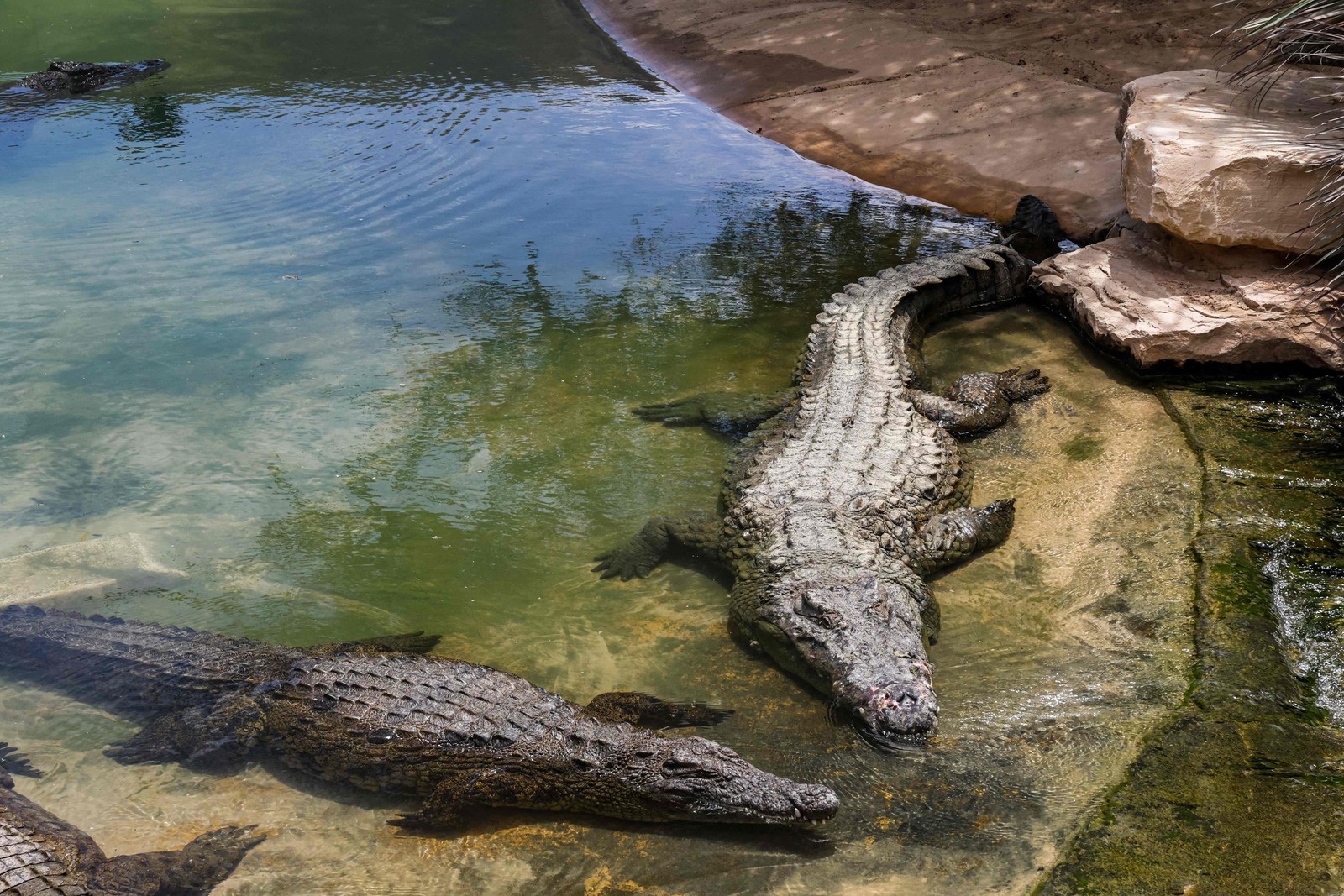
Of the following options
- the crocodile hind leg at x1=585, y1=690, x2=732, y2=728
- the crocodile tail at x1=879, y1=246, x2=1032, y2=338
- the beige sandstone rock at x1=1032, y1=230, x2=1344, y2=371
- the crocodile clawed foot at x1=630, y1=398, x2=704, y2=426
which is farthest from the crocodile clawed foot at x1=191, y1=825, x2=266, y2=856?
the beige sandstone rock at x1=1032, y1=230, x2=1344, y2=371

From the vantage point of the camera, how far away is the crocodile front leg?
5137 millimetres

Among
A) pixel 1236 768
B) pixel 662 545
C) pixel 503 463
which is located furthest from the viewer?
pixel 503 463

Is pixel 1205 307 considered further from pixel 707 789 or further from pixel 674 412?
pixel 707 789

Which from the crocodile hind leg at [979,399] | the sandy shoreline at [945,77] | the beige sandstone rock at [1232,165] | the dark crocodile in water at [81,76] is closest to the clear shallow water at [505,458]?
the crocodile hind leg at [979,399]

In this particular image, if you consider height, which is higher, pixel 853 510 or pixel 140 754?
pixel 853 510

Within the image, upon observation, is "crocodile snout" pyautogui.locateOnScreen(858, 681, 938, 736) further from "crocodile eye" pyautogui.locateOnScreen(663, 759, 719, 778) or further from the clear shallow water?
"crocodile eye" pyautogui.locateOnScreen(663, 759, 719, 778)

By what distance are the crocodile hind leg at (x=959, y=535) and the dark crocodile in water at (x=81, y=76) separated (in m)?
11.0

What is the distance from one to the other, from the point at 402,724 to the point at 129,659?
1.07 m

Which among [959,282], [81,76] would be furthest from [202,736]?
[81,76]

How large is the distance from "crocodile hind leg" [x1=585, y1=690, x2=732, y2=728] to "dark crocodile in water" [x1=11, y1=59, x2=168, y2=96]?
10.9 m

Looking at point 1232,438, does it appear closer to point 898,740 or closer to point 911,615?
point 911,615

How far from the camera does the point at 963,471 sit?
15.3ft

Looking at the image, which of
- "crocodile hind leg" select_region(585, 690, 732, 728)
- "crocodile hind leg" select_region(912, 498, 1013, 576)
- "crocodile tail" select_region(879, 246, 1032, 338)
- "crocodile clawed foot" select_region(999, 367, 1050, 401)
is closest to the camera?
"crocodile hind leg" select_region(585, 690, 732, 728)

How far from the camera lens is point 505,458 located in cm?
476
